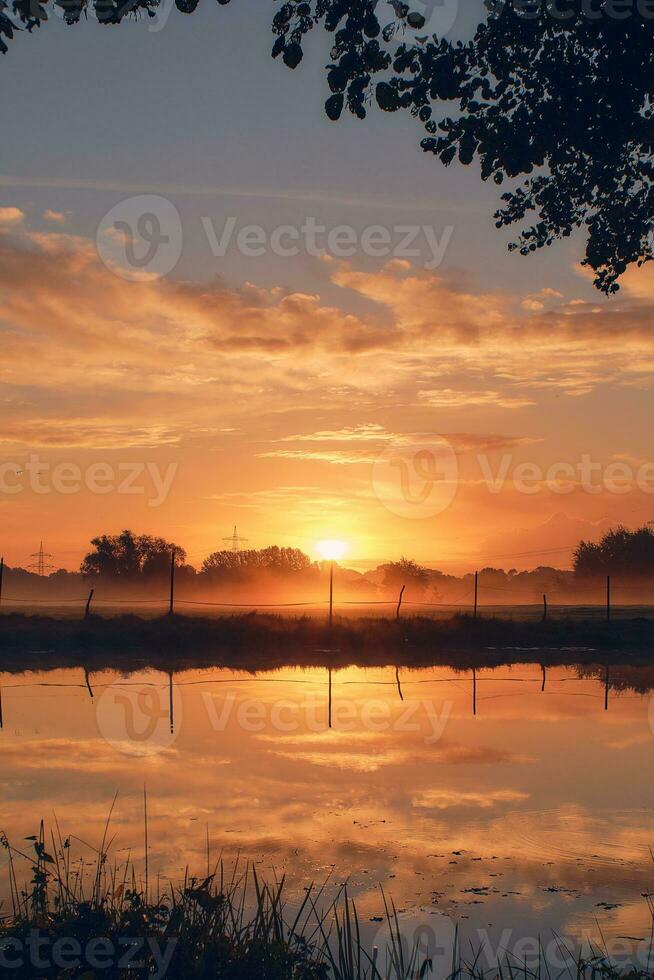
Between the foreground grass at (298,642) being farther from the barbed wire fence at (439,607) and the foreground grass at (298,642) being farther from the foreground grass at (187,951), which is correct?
the foreground grass at (187,951)

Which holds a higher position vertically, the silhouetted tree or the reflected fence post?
the silhouetted tree

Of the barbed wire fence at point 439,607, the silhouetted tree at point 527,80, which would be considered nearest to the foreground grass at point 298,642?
the barbed wire fence at point 439,607

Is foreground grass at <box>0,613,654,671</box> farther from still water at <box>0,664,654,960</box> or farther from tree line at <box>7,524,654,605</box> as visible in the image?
tree line at <box>7,524,654,605</box>

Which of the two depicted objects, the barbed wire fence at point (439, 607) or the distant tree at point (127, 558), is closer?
the barbed wire fence at point (439, 607)

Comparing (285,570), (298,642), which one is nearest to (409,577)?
(285,570)

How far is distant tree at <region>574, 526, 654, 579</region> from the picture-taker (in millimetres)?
139250

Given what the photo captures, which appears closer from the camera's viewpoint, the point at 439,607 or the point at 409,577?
the point at 439,607

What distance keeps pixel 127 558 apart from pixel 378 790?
152 m

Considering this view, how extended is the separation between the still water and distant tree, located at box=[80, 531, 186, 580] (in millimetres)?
137985

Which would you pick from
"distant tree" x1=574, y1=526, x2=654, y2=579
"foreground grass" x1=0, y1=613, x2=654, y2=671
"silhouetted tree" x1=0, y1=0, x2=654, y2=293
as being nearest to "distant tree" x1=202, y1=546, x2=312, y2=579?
"distant tree" x1=574, y1=526, x2=654, y2=579

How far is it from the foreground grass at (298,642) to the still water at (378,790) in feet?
29.4

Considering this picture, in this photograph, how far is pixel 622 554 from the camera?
461ft

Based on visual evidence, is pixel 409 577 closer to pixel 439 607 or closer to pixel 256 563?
pixel 256 563

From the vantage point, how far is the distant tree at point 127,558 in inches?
6329
